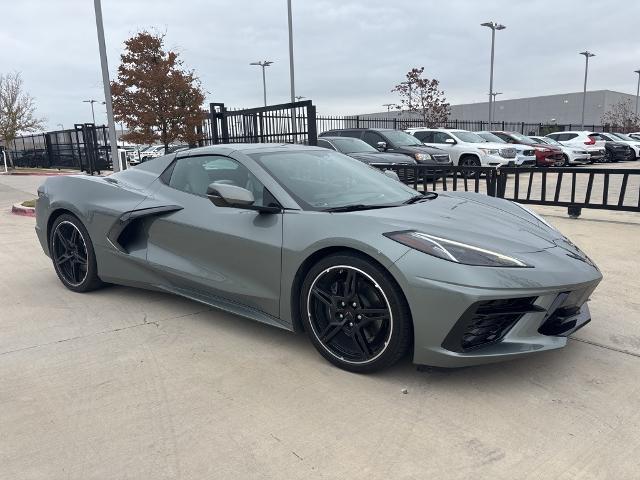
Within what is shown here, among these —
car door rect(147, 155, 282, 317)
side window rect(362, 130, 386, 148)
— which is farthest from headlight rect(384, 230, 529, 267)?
side window rect(362, 130, 386, 148)

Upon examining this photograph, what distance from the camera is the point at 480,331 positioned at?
A: 103 inches

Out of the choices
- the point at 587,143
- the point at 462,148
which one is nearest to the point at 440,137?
the point at 462,148

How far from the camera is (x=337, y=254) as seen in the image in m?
2.89

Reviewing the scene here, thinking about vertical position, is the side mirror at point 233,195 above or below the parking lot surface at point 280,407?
above

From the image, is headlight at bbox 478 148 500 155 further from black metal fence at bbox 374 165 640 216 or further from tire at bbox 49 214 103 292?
tire at bbox 49 214 103 292

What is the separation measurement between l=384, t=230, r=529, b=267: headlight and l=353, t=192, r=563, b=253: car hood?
0.18ft

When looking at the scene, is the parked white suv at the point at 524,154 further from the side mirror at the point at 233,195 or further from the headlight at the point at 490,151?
the side mirror at the point at 233,195

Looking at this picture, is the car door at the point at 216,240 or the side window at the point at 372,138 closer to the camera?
the car door at the point at 216,240

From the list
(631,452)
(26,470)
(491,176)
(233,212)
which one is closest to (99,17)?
(491,176)

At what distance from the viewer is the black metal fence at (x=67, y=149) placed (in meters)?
22.1

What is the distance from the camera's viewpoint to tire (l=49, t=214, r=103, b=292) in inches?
171

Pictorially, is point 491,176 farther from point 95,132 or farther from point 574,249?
point 95,132

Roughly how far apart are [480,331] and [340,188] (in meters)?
1.40

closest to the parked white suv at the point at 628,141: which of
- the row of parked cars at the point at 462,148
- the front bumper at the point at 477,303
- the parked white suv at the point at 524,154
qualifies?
the row of parked cars at the point at 462,148
